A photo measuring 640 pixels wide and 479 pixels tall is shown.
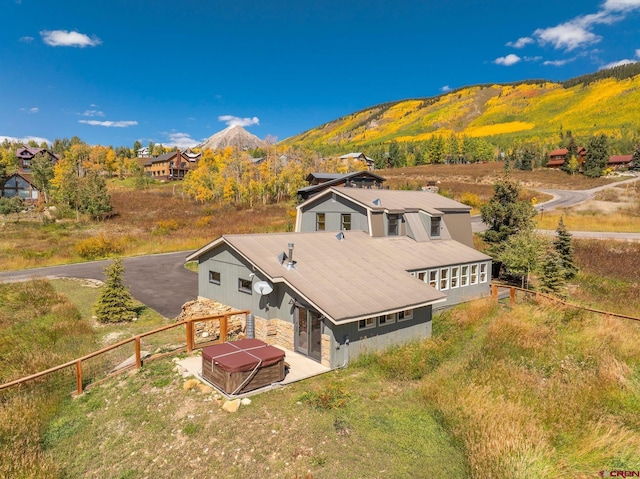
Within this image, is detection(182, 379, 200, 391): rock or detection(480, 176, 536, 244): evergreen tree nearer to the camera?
detection(182, 379, 200, 391): rock

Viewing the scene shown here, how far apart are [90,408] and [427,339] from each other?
1299cm

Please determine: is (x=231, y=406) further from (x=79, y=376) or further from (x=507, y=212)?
(x=507, y=212)

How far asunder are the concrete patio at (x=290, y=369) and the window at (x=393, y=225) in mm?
11730

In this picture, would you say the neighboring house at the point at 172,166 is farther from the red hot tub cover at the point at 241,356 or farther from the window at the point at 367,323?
the red hot tub cover at the point at 241,356

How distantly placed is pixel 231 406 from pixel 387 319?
24.1 feet

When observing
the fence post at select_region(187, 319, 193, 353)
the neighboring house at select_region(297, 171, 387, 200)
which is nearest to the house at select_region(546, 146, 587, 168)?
the neighboring house at select_region(297, 171, 387, 200)

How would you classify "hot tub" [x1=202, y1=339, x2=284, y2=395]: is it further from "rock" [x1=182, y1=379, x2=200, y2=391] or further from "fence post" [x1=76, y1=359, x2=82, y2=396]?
"fence post" [x1=76, y1=359, x2=82, y2=396]

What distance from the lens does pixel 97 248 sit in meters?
38.5

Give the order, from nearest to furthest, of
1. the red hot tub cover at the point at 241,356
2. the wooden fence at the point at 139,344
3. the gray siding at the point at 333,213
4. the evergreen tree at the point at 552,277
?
the red hot tub cover at the point at 241,356, the wooden fence at the point at 139,344, the gray siding at the point at 333,213, the evergreen tree at the point at 552,277

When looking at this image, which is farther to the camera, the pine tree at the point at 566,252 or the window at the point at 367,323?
the pine tree at the point at 566,252

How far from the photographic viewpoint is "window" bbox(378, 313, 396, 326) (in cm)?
1555

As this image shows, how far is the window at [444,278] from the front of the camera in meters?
22.3

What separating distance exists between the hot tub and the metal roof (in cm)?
248

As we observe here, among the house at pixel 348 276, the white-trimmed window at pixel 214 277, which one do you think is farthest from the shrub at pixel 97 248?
the white-trimmed window at pixel 214 277
